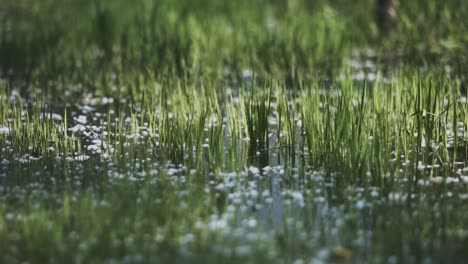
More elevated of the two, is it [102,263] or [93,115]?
[93,115]

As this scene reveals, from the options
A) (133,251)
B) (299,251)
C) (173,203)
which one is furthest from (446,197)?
(133,251)

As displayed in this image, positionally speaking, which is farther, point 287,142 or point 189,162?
point 287,142

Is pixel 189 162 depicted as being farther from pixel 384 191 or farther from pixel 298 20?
pixel 298 20

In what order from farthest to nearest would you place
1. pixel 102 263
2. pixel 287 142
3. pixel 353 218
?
pixel 287 142 → pixel 353 218 → pixel 102 263

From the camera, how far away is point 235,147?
4.91m

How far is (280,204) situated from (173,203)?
0.55 meters

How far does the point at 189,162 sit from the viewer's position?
15.3 ft

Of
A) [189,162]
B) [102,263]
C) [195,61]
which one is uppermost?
[195,61]

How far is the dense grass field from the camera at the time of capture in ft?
11.7

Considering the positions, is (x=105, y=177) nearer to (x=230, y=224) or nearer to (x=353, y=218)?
(x=230, y=224)

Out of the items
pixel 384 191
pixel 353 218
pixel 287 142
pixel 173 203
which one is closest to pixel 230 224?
pixel 173 203

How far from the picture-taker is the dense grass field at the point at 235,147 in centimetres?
357

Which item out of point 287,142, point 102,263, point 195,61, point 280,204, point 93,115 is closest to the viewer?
point 102,263

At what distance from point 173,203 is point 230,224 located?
30 cm
